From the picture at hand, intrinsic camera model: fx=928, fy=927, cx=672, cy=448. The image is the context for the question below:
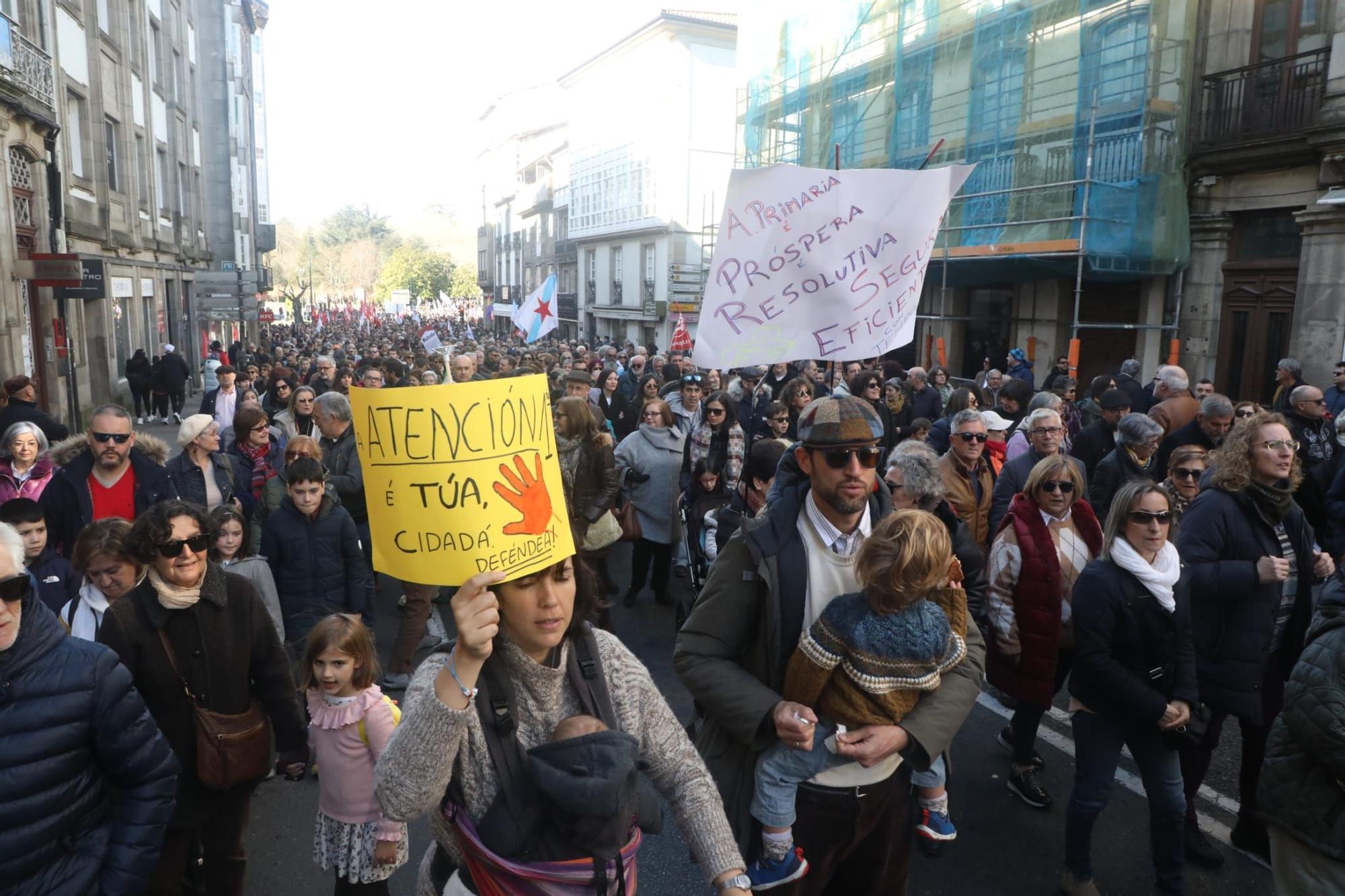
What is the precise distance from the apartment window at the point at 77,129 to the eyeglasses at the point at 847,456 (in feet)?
67.2

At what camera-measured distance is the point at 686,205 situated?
41.5 m

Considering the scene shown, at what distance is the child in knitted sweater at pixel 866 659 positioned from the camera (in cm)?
238

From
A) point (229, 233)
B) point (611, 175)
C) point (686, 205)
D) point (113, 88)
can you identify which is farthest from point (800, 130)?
point (229, 233)

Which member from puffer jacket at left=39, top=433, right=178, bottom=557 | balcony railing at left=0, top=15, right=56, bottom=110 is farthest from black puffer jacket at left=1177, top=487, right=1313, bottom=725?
balcony railing at left=0, top=15, right=56, bottom=110

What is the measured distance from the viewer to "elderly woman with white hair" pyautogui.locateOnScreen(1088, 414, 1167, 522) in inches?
229

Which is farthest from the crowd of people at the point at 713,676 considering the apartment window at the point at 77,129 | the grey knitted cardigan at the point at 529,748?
the apartment window at the point at 77,129

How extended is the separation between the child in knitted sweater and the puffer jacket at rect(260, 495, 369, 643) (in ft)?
10.3

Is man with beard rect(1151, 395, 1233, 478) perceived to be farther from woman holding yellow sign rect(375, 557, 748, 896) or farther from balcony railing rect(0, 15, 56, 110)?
balcony railing rect(0, 15, 56, 110)

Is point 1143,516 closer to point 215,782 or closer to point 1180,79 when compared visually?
point 215,782

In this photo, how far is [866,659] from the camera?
2.42 meters

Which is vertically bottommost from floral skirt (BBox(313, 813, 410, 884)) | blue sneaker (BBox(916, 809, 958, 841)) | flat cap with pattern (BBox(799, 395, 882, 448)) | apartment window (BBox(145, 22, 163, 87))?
floral skirt (BBox(313, 813, 410, 884))

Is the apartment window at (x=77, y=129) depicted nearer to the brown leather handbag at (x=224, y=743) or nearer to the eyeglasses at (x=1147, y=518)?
the brown leather handbag at (x=224, y=743)

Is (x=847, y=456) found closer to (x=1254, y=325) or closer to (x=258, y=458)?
(x=258, y=458)

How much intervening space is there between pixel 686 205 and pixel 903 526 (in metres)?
40.7
